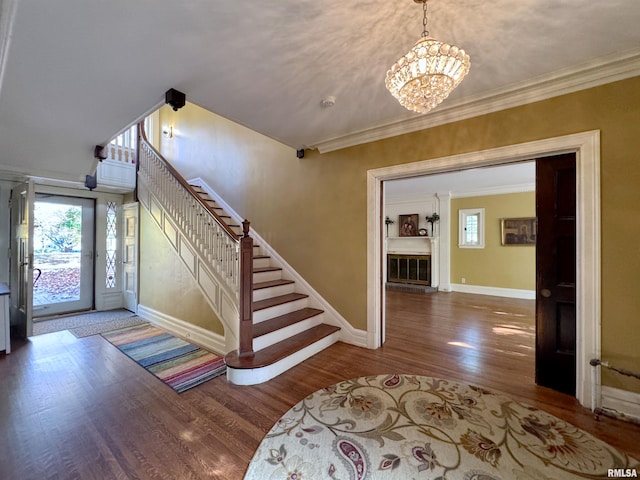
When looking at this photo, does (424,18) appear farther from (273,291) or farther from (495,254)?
(495,254)

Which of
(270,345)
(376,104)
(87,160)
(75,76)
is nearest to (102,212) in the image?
(87,160)

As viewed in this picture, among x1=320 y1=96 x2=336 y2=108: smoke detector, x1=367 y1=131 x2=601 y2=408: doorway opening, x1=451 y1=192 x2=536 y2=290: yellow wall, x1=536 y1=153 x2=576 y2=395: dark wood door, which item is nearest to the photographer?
x1=367 y1=131 x2=601 y2=408: doorway opening

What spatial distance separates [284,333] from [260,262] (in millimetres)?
1413

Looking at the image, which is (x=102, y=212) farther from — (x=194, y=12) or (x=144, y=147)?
(x=194, y=12)

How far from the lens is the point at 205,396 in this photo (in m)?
2.23

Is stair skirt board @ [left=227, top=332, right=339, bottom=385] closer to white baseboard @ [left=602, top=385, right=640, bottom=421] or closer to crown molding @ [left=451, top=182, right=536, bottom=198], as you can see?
white baseboard @ [left=602, top=385, right=640, bottom=421]

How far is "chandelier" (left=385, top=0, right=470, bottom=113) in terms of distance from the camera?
1.34 metres

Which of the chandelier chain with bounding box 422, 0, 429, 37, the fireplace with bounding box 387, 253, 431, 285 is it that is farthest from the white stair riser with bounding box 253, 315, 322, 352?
the fireplace with bounding box 387, 253, 431, 285

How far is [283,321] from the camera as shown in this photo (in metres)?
3.13

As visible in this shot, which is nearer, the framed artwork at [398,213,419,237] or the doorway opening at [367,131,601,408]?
the doorway opening at [367,131,601,408]

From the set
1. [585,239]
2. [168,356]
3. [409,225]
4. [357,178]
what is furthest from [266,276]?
[409,225]

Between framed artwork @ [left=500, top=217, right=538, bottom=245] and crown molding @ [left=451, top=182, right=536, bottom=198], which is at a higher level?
crown molding @ [left=451, top=182, right=536, bottom=198]

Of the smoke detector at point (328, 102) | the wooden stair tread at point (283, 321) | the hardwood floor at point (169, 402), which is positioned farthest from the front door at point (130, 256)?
the smoke detector at point (328, 102)

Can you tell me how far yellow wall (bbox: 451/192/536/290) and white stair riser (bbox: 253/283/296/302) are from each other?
16.9ft
